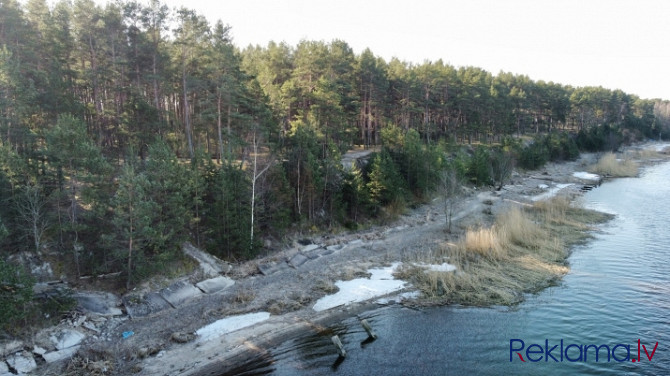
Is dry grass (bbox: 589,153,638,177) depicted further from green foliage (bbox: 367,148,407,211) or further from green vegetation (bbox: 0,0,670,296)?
green foliage (bbox: 367,148,407,211)

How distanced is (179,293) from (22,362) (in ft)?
25.7

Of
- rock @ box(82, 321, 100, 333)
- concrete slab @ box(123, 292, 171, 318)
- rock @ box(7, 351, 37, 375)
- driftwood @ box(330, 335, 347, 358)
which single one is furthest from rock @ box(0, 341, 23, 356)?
driftwood @ box(330, 335, 347, 358)

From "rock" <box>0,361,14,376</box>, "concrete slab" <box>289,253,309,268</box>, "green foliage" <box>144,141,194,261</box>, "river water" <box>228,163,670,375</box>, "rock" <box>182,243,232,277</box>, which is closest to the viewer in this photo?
"rock" <box>0,361,14,376</box>

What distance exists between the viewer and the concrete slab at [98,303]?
775 inches

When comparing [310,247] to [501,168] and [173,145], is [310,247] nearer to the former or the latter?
[173,145]

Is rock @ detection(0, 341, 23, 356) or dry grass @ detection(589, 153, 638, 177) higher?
dry grass @ detection(589, 153, 638, 177)

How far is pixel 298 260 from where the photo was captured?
28281 millimetres

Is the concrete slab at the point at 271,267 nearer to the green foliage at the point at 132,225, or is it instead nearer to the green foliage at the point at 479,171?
Result: the green foliage at the point at 132,225

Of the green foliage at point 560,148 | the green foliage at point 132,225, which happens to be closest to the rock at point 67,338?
the green foliage at point 132,225

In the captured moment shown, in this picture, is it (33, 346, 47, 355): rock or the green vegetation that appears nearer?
(33, 346, 47, 355): rock

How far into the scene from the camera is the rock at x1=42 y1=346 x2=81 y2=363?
53.2 feet

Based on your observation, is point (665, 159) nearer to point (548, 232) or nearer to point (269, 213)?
point (548, 232)

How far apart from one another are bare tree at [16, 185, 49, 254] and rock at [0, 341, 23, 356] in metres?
5.89

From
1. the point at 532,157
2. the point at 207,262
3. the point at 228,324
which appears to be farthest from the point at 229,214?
the point at 532,157
